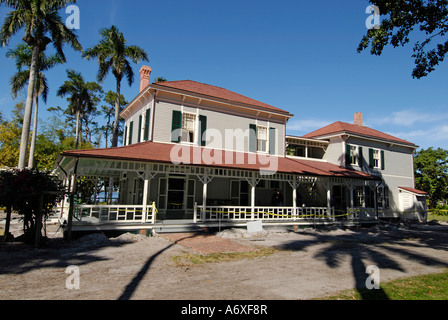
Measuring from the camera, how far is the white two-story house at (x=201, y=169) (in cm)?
1322

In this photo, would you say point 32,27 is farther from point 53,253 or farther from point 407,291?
point 407,291

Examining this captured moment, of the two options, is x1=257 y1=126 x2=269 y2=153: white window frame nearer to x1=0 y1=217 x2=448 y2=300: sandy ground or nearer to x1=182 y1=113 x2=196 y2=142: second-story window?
x1=182 y1=113 x2=196 y2=142: second-story window

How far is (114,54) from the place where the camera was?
86.1 feet

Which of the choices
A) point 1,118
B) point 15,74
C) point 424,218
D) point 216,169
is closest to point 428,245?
point 216,169

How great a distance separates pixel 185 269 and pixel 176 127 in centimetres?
957

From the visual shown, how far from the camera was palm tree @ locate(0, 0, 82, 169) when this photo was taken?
63.1ft

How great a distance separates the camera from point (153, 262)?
8.54 meters

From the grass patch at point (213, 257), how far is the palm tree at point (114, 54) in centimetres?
1932

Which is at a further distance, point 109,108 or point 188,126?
point 109,108

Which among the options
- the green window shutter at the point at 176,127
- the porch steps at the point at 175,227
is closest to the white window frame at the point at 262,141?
the green window shutter at the point at 176,127

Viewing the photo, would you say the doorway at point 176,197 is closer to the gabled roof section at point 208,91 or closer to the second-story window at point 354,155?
the gabled roof section at point 208,91

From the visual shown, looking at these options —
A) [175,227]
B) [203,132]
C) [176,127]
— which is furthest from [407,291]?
[176,127]

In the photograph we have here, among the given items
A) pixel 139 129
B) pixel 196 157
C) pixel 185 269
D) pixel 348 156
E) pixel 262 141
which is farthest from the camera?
pixel 348 156
